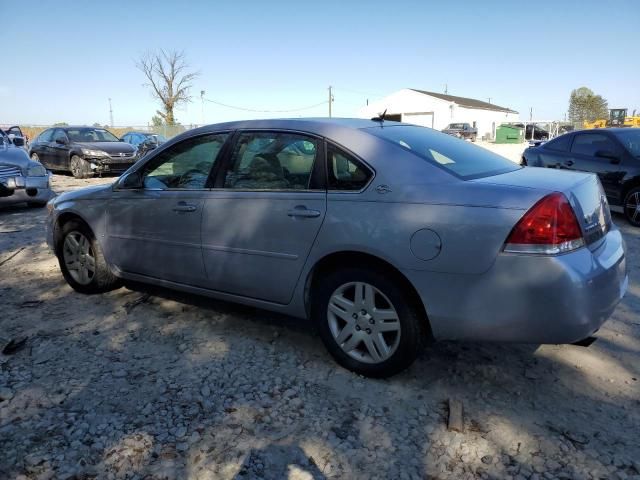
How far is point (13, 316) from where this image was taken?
14.0ft

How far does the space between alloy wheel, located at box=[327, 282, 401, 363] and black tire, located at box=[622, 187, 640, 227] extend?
6.18m

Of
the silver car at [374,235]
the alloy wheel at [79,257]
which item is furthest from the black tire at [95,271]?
the silver car at [374,235]

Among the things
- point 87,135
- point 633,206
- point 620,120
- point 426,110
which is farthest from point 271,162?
point 426,110

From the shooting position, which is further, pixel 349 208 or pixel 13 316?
pixel 13 316

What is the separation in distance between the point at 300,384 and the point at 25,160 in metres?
8.39

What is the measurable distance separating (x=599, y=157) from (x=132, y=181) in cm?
706

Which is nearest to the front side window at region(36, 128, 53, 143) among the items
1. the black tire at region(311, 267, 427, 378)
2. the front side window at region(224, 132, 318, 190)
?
the front side window at region(224, 132, 318, 190)

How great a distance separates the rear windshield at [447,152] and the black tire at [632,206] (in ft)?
16.4

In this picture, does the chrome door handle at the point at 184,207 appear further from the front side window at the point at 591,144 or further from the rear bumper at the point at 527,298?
the front side window at the point at 591,144

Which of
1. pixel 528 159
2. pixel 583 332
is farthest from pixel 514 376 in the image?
pixel 528 159

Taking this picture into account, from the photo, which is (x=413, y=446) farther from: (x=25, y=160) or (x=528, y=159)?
(x=25, y=160)

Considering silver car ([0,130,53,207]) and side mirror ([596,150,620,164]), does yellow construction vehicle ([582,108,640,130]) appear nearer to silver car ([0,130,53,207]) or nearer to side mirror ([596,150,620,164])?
side mirror ([596,150,620,164])

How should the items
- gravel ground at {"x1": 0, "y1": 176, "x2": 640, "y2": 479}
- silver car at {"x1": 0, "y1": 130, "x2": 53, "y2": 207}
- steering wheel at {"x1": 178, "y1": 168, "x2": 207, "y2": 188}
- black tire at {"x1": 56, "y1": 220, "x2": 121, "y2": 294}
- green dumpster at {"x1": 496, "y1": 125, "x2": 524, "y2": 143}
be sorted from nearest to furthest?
1. gravel ground at {"x1": 0, "y1": 176, "x2": 640, "y2": 479}
2. steering wheel at {"x1": 178, "y1": 168, "x2": 207, "y2": 188}
3. black tire at {"x1": 56, "y1": 220, "x2": 121, "y2": 294}
4. silver car at {"x1": 0, "y1": 130, "x2": 53, "y2": 207}
5. green dumpster at {"x1": 496, "y1": 125, "x2": 524, "y2": 143}

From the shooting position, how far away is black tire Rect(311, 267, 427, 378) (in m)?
2.88
